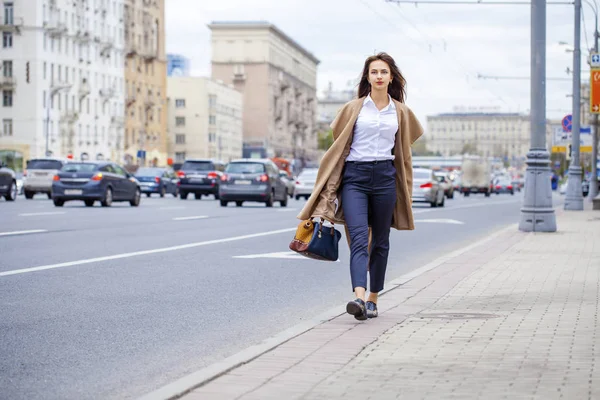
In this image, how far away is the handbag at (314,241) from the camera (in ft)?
29.8

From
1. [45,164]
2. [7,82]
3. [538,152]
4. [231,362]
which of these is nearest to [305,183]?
[45,164]

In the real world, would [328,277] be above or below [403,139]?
below

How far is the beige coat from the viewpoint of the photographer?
9.16m

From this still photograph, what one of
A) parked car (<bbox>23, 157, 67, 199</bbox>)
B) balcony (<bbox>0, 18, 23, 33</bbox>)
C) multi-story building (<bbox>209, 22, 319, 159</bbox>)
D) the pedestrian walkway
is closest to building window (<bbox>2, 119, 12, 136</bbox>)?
balcony (<bbox>0, 18, 23, 33</bbox>)

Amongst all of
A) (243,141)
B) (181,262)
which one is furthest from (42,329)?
(243,141)

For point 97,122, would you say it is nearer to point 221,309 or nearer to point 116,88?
point 116,88

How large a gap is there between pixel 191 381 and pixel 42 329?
256 centimetres

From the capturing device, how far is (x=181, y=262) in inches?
592

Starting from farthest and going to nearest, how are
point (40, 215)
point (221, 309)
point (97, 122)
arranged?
point (97, 122) → point (40, 215) → point (221, 309)

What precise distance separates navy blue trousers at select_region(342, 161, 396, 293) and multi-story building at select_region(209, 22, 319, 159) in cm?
14391

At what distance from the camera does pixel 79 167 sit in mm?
37406

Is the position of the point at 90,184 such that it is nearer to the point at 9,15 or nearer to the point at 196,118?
the point at 9,15

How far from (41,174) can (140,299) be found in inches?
1539

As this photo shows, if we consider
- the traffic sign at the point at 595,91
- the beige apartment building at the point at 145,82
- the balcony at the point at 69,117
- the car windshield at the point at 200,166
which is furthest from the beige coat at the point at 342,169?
the beige apartment building at the point at 145,82
